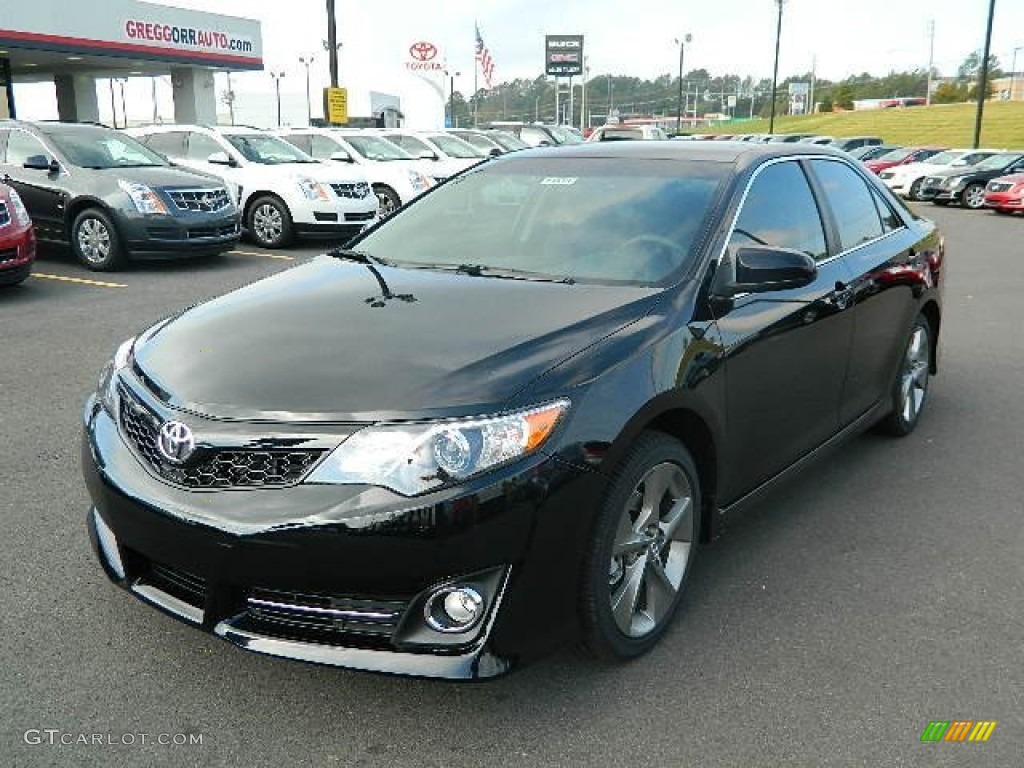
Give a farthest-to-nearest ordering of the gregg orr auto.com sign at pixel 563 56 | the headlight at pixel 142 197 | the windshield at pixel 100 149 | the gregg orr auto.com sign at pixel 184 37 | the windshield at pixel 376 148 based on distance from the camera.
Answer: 1. the gregg orr auto.com sign at pixel 563 56
2. the gregg orr auto.com sign at pixel 184 37
3. the windshield at pixel 376 148
4. the windshield at pixel 100 149
5. the headlight at pixel 142 197

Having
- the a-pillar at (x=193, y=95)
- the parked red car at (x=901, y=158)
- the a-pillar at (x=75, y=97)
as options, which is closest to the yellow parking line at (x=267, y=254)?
the a-pillar at (x=193, y=95)

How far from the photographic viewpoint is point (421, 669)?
8.01 feet

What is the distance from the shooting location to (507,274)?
3.52 m

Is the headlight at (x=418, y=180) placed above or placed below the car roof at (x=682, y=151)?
below

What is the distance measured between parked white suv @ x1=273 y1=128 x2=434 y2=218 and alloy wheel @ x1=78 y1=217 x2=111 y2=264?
5113 mm

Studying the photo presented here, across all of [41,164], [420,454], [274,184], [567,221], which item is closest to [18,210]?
[41,164]

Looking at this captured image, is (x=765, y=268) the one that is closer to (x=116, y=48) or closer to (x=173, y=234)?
(x=173, y=234)

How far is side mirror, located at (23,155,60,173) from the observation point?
35.2 ft

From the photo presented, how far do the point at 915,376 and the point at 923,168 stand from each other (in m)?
24.5

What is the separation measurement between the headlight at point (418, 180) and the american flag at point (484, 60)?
4244 centimetres

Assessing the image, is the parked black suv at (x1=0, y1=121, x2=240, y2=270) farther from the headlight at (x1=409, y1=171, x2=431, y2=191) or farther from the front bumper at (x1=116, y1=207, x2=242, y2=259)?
the headlight at (x1=409, y1=171, x2=431, y2=191)

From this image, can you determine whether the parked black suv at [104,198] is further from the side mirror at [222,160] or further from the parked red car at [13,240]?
the side mirror at [222,160]

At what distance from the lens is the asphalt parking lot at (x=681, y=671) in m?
2.55

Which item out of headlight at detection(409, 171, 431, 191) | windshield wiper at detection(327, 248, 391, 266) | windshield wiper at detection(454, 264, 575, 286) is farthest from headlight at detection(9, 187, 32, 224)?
headlight at detection(409, 171, 431, 191)
